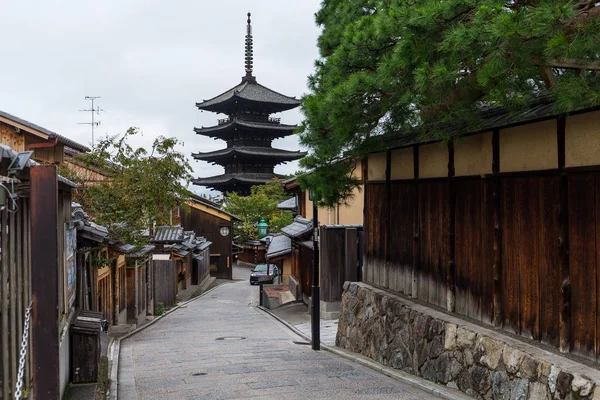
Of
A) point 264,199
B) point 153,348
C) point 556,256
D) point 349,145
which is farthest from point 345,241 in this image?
point 264,199

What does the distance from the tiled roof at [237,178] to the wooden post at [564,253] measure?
53366mm

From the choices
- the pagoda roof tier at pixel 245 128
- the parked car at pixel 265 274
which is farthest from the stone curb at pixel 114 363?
the pagoda roof tier at pixel 245 128

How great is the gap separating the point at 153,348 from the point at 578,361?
10955 millimetres

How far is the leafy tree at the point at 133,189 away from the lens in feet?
65.2

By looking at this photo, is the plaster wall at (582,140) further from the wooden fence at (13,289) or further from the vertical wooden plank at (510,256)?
the wooden fence at (13,289)

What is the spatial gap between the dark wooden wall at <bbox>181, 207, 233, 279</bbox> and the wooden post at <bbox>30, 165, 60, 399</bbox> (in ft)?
158

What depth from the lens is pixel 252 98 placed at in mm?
58656

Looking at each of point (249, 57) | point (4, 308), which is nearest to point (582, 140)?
point (4, 308)

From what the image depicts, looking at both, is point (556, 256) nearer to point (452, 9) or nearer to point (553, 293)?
point (553, 293)

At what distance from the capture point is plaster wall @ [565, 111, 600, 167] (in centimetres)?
660

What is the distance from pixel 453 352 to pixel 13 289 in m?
6.46

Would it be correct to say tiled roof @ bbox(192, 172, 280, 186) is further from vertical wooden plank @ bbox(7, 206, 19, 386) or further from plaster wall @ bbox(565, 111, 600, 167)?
vertical wooden plank @ bbox(7, 206, 19, 386)

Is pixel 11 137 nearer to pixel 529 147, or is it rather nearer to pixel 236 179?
pixel 529 147

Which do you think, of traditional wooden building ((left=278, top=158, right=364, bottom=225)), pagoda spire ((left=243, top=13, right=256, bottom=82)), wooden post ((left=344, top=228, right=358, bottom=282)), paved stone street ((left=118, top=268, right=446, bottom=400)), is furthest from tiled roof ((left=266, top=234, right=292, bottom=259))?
pagoda spire ((left=243, top=13, right=256, bottom=82))
